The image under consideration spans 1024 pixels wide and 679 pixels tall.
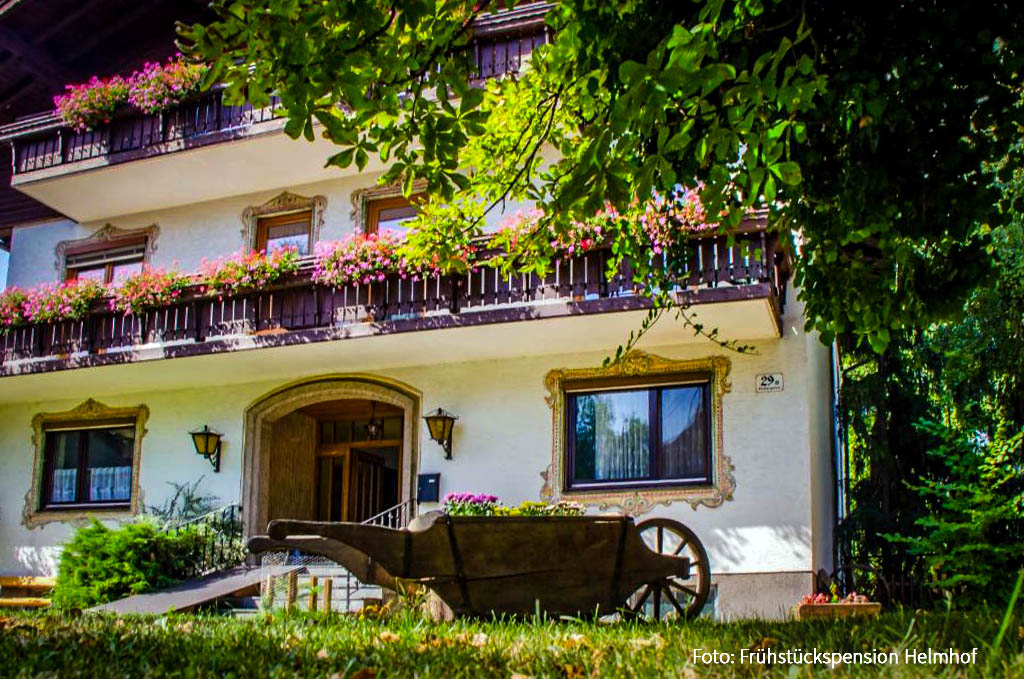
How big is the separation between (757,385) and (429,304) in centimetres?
401

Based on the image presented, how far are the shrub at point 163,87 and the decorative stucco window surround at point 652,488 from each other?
6875mm

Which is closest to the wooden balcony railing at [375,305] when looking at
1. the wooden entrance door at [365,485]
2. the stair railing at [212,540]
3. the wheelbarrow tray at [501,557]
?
the stair railing at [212,540]

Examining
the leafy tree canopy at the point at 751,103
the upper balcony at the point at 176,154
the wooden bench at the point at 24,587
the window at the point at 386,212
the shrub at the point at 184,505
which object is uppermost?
the upper balcony at the point at 176,154

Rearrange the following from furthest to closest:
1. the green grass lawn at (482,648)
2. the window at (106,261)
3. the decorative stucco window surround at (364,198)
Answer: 1. the window at (106,261)
2. the decorative stucco window surround at (364,198)
3. the green grass lawn at (482,648)

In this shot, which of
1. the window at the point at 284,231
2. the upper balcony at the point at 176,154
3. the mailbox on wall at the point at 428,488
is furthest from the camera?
the window at the point at 284,231

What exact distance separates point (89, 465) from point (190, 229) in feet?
12.7

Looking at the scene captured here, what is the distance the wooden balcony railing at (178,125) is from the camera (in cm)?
1420

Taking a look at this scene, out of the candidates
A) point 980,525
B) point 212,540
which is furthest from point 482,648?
point 212,540

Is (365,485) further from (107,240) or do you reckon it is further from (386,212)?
(107,240)

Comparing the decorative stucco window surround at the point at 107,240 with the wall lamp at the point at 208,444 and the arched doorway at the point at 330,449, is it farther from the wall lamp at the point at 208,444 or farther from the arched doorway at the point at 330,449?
the arched doorway at the point at 330,449

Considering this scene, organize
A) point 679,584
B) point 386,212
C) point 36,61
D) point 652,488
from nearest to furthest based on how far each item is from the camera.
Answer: point 679,584
point 652,488
point 386,212
point 36,61

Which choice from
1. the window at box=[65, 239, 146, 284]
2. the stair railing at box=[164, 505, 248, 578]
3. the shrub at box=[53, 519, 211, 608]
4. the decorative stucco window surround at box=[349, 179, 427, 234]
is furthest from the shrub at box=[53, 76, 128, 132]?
the shrub at box=[53, 519, 211, 608]

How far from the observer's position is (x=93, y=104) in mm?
16375

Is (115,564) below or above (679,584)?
below
